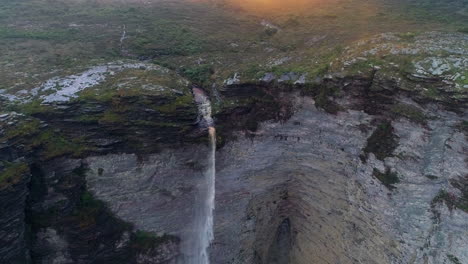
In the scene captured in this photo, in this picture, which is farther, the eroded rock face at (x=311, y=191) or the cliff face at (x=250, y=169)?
the cliff face at (x=250, y=169)

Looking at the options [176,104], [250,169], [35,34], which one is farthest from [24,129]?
[35,34]

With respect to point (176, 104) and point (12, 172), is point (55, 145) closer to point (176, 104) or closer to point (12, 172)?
point (12, 172)

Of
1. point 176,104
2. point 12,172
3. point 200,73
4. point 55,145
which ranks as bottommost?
point 12,172

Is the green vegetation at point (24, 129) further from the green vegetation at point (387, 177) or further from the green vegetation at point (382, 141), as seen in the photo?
the green vegetation at point (387, 177)

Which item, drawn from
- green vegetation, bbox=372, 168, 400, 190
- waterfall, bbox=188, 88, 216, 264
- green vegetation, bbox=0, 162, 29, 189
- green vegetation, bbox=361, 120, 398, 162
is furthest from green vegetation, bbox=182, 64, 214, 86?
green vegetation, bbox=372, 168, 400, 190

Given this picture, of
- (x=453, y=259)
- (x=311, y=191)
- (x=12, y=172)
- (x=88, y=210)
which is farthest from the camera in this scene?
(x=311, y=191)

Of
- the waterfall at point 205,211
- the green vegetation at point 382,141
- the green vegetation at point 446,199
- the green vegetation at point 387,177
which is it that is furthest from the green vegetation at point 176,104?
the green vegetation at point 446,199
